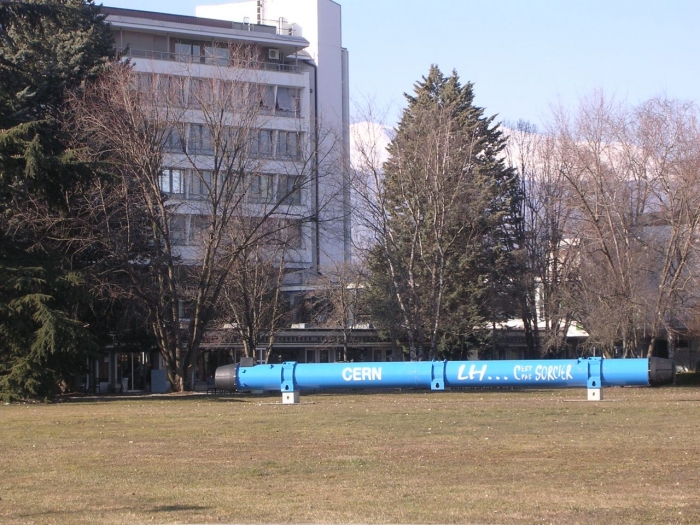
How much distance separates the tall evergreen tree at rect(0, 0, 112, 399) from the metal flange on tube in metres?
6.81


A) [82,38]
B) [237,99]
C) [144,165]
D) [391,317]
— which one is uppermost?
[82,38]

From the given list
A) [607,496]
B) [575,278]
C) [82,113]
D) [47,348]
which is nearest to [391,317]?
[575,278]

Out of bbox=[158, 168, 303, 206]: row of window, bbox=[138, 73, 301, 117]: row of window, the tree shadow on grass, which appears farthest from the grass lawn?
bbox=[138, 73, 301, 117]: row of window

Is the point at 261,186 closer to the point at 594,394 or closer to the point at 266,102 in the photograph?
the point at 266,102

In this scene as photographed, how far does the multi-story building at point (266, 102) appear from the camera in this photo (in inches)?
1658

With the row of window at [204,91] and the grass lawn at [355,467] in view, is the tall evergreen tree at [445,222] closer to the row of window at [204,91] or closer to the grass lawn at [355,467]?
the row of window at [204,91]

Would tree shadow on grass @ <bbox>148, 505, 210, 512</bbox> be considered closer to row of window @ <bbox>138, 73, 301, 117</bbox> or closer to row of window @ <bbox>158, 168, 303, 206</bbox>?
row of window @ <bbox>158, 168, 303, 206</bbox>

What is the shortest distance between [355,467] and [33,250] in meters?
24.6

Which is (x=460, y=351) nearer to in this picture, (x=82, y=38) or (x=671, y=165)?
(x=671, y=165)

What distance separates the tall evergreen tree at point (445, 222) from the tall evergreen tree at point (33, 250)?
1772 centimetres

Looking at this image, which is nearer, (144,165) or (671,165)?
(144,165)

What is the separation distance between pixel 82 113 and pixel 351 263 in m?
23.9

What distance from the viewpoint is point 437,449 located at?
51.5ft

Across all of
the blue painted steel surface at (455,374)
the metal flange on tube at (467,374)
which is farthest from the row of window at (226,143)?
the blue painted steel surface at (455,374)
